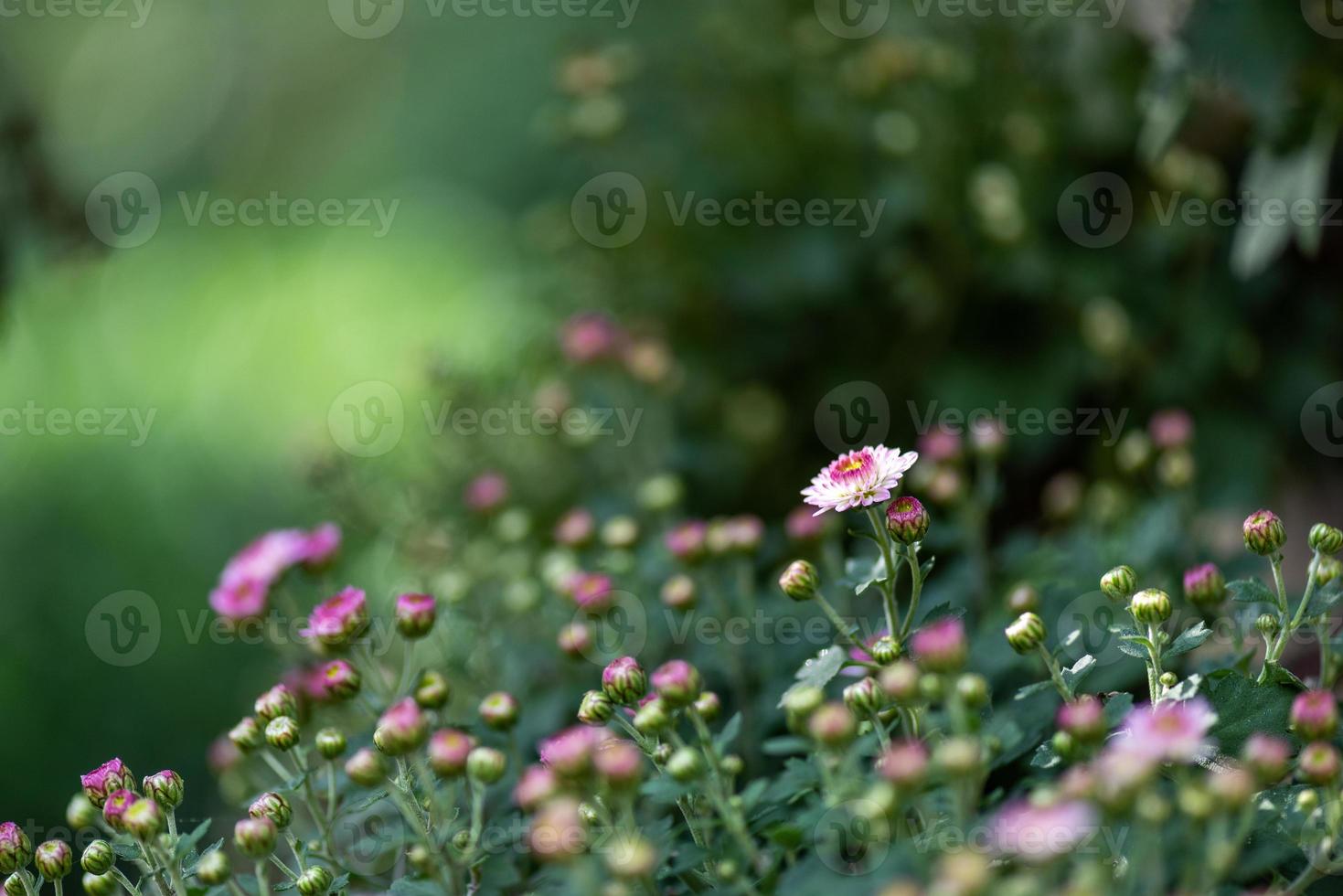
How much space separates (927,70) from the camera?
191 centimetres

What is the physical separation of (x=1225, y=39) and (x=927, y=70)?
1.81 ft

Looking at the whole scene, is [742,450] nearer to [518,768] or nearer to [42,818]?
[518,768]

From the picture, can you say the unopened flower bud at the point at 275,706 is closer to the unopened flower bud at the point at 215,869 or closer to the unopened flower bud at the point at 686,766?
the unopened flower bud at the point at 215,869

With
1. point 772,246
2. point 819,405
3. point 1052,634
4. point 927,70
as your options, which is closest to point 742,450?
point 819,405

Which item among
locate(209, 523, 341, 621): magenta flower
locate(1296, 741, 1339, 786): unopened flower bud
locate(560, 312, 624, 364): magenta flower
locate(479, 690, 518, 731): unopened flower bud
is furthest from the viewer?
locate(560, 312, 624, 364): magenta flower

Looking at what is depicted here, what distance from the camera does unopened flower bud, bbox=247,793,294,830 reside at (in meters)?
0.92

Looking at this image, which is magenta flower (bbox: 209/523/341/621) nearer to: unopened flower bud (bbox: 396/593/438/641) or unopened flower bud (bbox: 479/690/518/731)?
unopened flower bud (bbox: 396/593/438/641)

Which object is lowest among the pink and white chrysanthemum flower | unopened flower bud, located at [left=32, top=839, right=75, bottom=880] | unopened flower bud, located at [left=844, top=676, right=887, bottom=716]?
unopened flower bud, located at [left=32, top=839, right=75, bottom=880]

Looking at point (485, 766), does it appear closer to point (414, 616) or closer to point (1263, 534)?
point (414, 616)

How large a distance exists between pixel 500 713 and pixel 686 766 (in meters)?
0.27

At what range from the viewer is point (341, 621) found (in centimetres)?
108

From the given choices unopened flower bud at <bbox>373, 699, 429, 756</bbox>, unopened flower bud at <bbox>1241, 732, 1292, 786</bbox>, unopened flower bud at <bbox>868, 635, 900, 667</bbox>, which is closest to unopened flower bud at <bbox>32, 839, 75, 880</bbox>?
unopened flower bud at <bbox>373, 699, 429, 756</bbox>

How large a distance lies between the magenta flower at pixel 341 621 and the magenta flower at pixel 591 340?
717mm

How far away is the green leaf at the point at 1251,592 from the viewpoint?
0.95m
